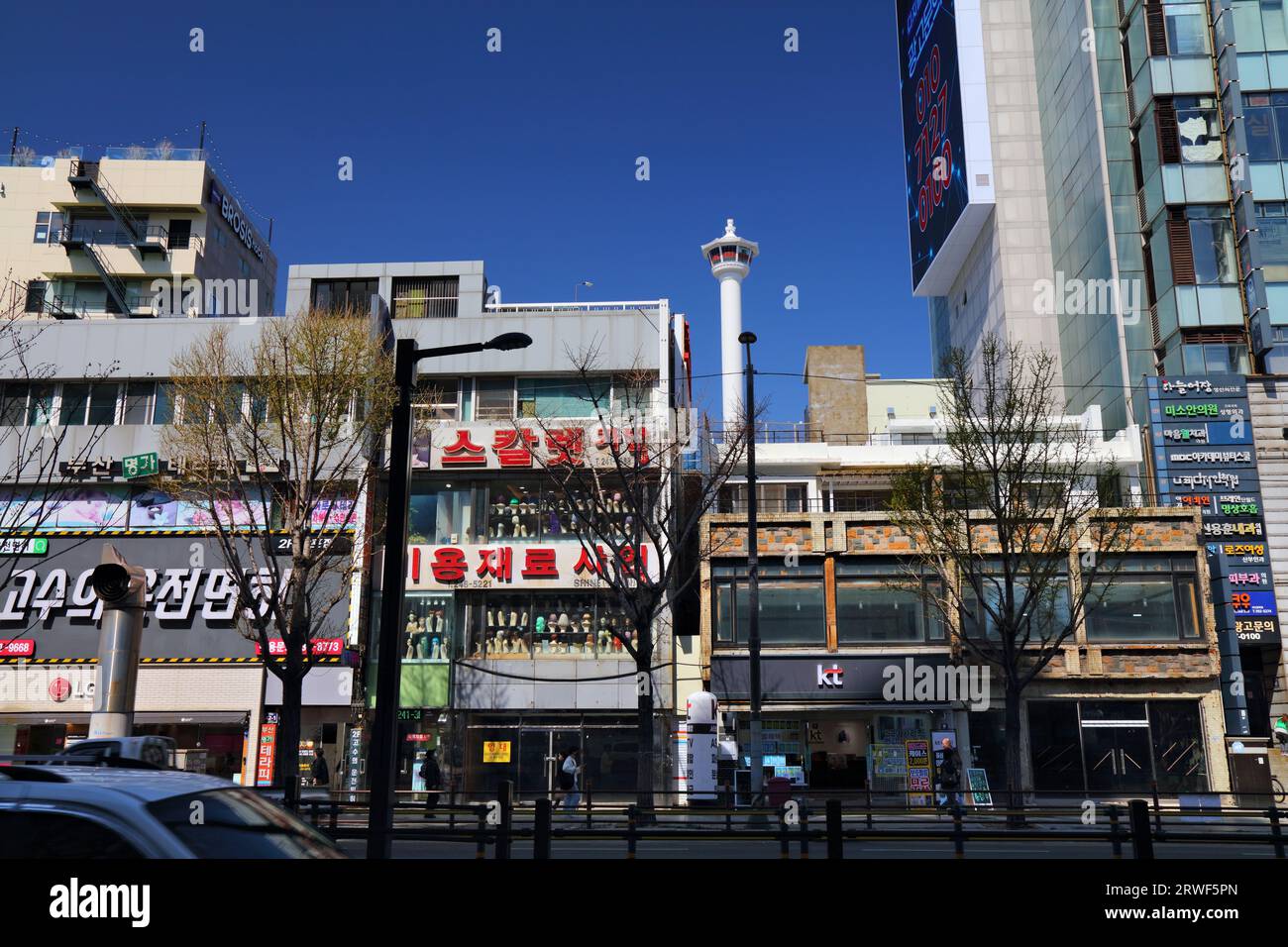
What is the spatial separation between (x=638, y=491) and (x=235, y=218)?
42.2 metres

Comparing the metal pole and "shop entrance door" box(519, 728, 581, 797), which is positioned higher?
the metal pole

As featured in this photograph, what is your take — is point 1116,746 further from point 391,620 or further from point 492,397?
point 391,620

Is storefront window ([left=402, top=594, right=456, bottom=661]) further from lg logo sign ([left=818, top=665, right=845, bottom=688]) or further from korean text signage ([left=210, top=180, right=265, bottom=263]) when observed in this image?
korean text signage ([left=210, top=180, right=265, bottom=263])

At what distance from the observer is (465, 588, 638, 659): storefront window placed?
97.7ft

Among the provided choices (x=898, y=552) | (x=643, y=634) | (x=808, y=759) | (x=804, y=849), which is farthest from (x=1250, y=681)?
(x=804, y=849)

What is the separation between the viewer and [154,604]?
3003cm

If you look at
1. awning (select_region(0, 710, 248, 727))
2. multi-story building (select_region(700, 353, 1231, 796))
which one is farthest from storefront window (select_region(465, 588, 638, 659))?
awning (select_region(0, 710, 248, 727))

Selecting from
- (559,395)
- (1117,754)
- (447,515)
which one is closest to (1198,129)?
(1117,754)

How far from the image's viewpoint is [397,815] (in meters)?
20.0

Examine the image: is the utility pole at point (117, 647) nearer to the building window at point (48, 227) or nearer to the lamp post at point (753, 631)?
the lamp post at point (753, 631)

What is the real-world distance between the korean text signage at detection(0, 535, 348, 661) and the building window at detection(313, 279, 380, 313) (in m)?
9.03
